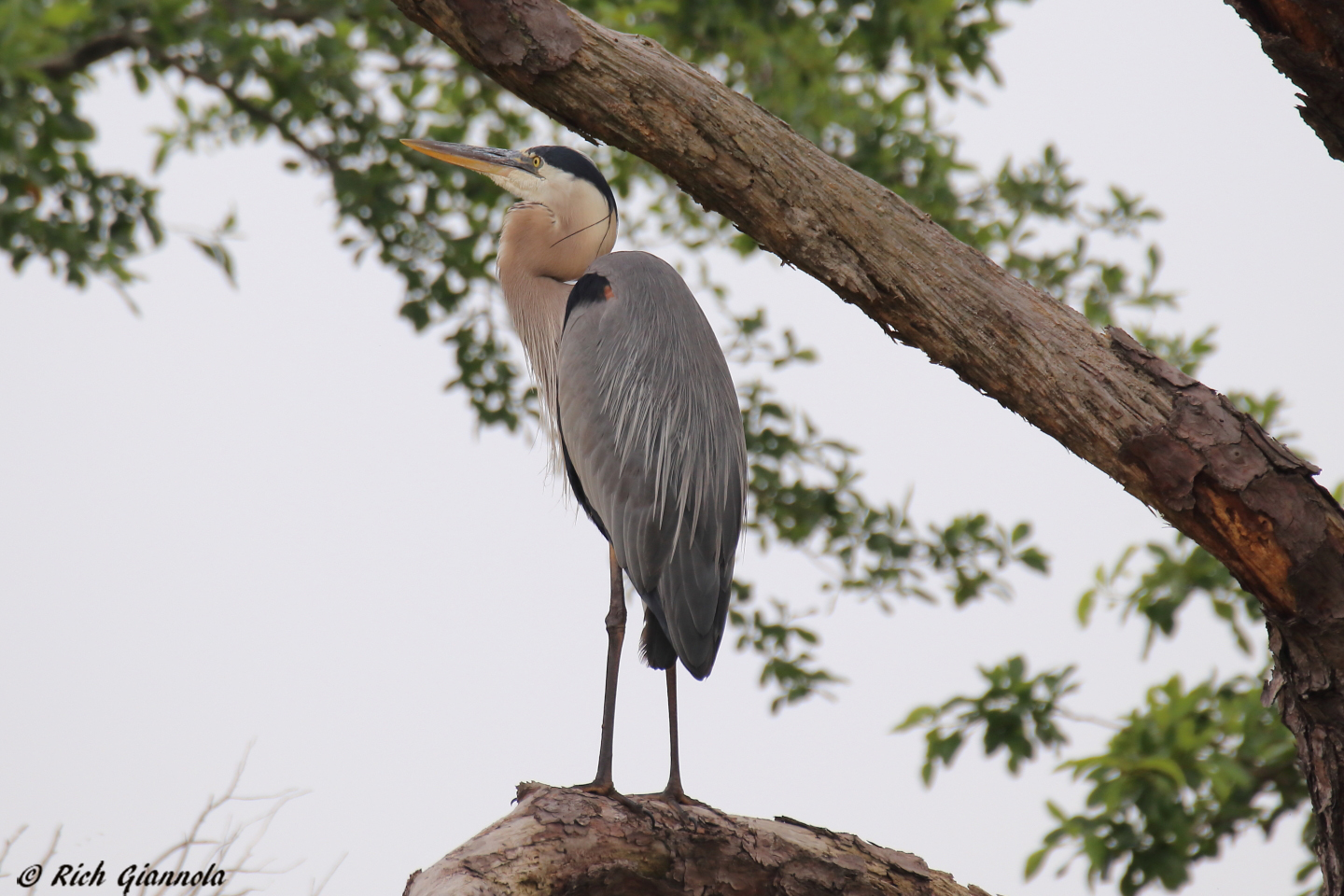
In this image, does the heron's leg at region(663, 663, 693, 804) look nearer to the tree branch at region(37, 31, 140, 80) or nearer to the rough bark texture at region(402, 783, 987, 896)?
the rough bark texture at region(402, 783, 987, 896)

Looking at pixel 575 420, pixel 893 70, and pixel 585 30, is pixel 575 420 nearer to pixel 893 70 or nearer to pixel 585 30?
pixel 585 30

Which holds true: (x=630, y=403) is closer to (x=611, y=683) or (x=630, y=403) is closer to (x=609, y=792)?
(x=611, y=683)

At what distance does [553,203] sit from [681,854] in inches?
64.7

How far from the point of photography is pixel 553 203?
289 centimetres

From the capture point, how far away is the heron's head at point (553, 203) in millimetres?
2887

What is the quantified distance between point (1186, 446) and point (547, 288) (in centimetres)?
176

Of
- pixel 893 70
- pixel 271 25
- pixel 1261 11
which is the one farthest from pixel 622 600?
pixel 271 25

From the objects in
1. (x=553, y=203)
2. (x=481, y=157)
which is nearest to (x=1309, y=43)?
(x=553, y=203)

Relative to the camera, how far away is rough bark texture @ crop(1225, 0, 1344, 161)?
1.57 m

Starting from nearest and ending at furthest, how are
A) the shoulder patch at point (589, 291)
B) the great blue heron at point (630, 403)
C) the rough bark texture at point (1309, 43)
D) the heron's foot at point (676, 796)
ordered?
1. the rough bark texture at point (1309, 43)
2. the heron's foot at point (676, 796)
3. the great blue heron at point (630, 403)
4. the shoulder patch at point (589, 291)

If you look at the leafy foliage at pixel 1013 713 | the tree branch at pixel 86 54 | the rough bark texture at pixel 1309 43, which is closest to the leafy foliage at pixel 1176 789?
the leafy foliage at pixel 1013 713

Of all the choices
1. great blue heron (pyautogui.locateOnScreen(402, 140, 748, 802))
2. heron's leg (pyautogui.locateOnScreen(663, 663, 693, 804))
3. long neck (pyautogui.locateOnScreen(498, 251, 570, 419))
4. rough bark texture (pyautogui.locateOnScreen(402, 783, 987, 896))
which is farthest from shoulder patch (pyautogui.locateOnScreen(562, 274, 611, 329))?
rough bark texture (pyautogui.locateOnScreen(402, 783, 987, 896))

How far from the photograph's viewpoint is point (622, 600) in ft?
8.64

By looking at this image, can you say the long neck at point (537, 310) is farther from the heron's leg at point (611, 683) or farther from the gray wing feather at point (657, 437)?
the heron's leg at point (611, 683)
